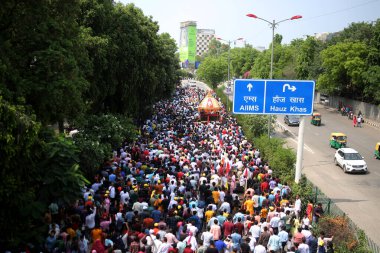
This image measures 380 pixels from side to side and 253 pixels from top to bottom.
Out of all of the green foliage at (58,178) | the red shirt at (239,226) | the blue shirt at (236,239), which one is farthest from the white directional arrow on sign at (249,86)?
the green foliage at (58,178)

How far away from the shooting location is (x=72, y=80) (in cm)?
1517

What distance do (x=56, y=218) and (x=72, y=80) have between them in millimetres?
5335

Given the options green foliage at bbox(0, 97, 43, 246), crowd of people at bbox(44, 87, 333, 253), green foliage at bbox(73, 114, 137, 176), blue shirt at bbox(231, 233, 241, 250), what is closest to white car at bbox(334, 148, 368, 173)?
crowd of people at bbox(44, 87, 333, 253)

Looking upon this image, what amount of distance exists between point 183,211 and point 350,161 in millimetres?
14410

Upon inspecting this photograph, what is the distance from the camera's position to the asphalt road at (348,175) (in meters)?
17.2

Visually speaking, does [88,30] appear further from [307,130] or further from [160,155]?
[307,130]

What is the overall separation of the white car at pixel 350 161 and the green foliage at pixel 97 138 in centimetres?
1204

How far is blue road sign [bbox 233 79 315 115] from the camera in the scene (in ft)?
55.0

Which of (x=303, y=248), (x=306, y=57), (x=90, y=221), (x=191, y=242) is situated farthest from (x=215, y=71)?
(x=191, y=242)

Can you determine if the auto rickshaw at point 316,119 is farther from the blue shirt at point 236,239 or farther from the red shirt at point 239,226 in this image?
the blue shirt at point 236,239

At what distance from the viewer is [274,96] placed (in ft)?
55.8

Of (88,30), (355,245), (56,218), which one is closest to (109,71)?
(88,30)

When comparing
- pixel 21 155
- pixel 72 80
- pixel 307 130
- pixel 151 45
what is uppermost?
pixel 151 45

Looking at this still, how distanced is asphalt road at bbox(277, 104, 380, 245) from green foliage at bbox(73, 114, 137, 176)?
10190 millimetres
